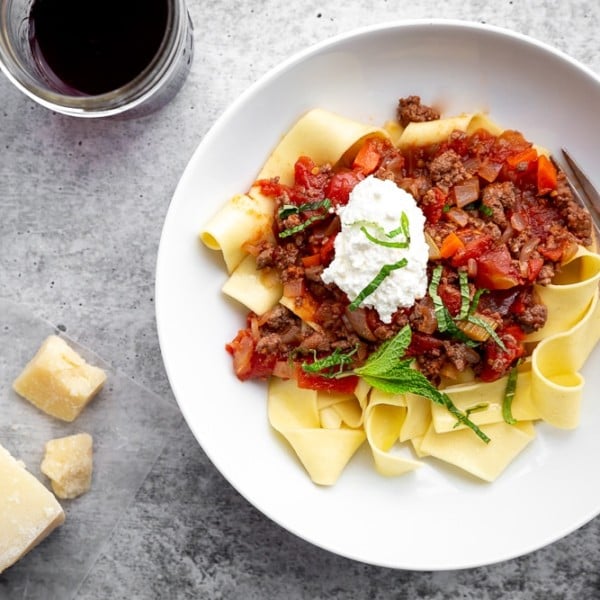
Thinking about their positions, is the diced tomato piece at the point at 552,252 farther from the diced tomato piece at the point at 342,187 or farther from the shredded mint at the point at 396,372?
the diced tomato piece at the point at 342,187

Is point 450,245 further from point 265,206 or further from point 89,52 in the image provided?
point 89,52

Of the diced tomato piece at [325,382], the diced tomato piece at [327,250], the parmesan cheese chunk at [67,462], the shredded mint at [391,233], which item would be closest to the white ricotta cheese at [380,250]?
the shredded mint at [391,233]

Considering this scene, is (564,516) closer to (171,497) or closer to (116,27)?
(171,497)

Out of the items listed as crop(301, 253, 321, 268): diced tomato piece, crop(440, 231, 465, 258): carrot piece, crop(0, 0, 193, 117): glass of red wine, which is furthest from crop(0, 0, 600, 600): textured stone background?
crop(440, 231, 465, 258): carrot piece

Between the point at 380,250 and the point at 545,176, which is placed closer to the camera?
the point at 380,250

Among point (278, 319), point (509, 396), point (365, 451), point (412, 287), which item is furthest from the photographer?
point (365, 451)

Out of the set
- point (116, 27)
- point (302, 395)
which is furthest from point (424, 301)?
point (116, 27)

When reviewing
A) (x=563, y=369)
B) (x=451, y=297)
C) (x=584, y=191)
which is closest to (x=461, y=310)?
(x=451, y=297)
